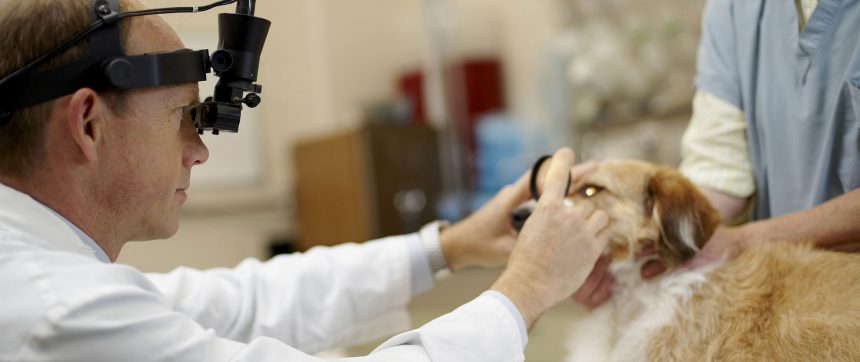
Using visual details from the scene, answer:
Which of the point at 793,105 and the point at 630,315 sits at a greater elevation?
the point at 793,105

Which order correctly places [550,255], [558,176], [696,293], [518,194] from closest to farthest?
[550,255] < [558,176] < [696,293] < [518,194]

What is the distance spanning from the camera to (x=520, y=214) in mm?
1571

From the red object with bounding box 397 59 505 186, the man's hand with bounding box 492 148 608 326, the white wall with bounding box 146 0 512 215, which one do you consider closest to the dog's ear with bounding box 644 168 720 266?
the man's hand with bounding box 492 148 608 326

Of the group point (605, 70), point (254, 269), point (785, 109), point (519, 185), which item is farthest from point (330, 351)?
point (605, 70)

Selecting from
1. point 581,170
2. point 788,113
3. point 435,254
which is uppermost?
point 788,113

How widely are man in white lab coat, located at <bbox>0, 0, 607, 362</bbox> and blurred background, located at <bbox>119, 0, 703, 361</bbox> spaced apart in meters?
2.61

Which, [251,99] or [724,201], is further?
[724,201]

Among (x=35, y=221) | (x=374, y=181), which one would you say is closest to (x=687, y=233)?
(x=35, y=221)

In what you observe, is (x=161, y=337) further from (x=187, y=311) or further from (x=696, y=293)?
(x=696, y=293)

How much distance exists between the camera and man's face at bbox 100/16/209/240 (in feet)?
3.42

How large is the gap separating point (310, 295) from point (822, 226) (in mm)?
1088

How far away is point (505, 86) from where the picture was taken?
18.8ft

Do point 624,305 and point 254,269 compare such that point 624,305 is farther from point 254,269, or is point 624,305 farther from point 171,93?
point 171,93

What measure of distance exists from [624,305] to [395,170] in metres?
4.00
